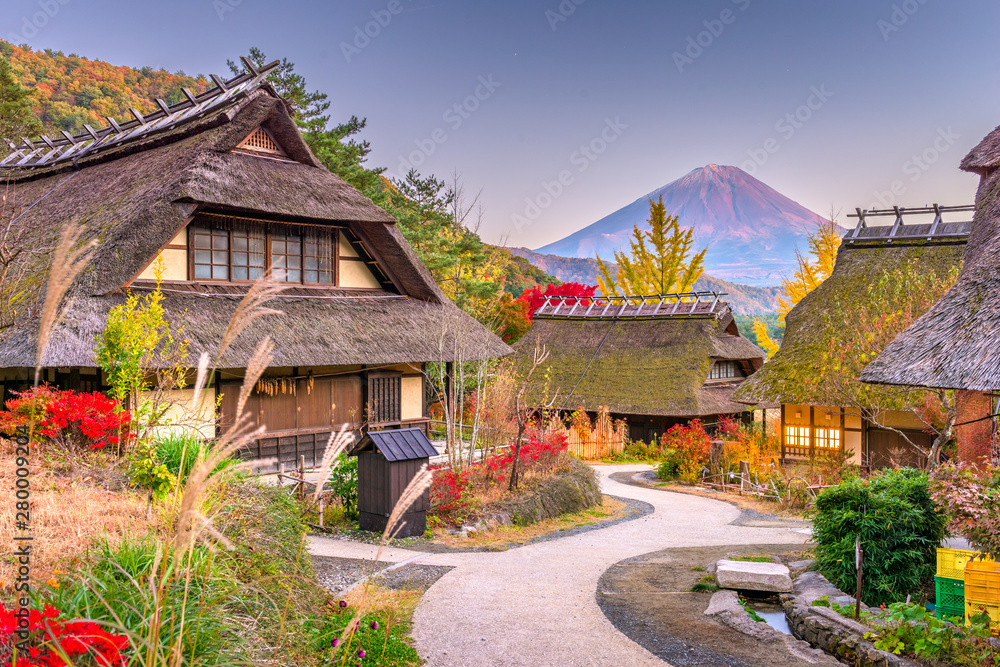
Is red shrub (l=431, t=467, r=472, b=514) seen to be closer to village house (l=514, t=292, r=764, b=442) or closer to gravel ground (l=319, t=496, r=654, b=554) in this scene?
gravel ground (l=319, t=496, r=654, b=554)

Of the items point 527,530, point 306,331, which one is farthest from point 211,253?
point 527,530

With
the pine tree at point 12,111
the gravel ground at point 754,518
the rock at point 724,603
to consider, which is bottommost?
the gravel ground at point 754,518

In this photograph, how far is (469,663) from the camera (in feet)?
21.4

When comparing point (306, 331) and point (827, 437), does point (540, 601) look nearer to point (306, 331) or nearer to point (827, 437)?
point (306, 331)

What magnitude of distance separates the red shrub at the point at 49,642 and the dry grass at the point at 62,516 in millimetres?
1303

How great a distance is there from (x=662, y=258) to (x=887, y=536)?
110ft

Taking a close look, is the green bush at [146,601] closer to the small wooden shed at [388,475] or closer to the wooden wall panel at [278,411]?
the small wooden shed at [388,475]

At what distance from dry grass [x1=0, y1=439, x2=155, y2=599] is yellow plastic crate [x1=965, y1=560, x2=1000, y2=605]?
23.4 feet

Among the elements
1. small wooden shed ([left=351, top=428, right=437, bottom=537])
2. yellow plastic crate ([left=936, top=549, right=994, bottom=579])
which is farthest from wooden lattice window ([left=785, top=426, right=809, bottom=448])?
yellow plastic crate ([left=936, top=549, right=994, bottom=579])

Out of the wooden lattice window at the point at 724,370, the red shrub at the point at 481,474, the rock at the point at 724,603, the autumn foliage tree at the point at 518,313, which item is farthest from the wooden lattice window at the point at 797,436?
the rock at the point at 724,603

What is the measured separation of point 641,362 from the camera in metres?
28.4

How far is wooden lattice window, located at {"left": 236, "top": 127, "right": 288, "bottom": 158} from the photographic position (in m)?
16.9

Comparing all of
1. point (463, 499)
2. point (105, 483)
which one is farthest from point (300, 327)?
point (105, 483)

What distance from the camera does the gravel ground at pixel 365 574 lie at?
8695mm
